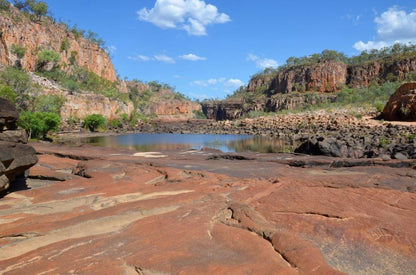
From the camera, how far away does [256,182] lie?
893 cm

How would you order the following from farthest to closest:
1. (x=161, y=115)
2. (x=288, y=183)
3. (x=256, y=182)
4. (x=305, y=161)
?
1. (x=161, y=115)
2. (x=305, y=161)
3. (x=256, y=182)
4. (x=288, y=183)

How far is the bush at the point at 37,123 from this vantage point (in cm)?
3491

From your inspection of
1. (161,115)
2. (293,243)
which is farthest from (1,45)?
(293,243)

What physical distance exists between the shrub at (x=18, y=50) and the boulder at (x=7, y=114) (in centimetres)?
7003

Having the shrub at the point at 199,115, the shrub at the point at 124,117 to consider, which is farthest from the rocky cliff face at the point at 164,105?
the shrub at the point at 124,117

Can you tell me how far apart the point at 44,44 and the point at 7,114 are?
83961mm

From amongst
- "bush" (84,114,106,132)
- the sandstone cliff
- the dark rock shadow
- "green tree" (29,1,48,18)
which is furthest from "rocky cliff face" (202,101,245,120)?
the dark rock shadow

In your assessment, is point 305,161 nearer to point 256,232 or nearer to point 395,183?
point 395,183

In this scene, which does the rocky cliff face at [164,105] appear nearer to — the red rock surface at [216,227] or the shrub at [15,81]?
the shrub at [15,81]

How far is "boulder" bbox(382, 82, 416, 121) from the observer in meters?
41.3

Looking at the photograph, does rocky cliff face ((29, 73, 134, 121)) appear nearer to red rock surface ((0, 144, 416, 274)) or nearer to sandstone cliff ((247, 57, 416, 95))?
red rock surface ((0, 144, 416, 274))

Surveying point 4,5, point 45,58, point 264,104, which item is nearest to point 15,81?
point 45,58

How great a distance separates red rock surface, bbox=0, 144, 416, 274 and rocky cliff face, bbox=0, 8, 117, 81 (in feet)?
231

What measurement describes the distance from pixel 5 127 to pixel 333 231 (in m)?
8.22
